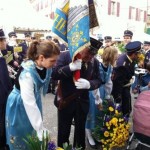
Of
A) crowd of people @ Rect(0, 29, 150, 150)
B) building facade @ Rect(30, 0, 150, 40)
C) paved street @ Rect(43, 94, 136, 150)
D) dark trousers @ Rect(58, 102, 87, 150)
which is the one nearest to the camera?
crowd of people @ Rect(0, 29, 150, 150)

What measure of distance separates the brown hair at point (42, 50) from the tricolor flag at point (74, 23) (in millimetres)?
188

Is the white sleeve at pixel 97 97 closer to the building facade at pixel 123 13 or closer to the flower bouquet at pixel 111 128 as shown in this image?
the flower bouquet at pixel 111 128

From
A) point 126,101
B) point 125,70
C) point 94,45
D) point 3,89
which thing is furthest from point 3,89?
point 126,101

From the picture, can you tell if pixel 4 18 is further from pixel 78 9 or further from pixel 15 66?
pixel 78 9

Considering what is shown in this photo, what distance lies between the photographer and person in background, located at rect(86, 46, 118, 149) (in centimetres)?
379

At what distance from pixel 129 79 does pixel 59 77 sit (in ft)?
6.36

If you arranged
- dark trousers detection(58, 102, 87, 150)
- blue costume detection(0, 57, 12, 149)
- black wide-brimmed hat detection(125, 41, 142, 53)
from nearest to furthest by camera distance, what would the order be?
blue costume detection(0, 57, 12, 149), dark trousers detection(58, 102, 87, 150), black wide-brimmed hat detection(125, 41, 142, 53)

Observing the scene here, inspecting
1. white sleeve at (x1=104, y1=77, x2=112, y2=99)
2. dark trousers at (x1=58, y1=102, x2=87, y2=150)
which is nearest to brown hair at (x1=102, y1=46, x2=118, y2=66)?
white sleeve at (x1=104, y1=77, x2=112, y2=99)

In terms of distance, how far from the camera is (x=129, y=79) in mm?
4492

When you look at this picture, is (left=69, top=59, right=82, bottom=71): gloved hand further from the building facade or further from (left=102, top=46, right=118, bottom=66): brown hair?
the building facade

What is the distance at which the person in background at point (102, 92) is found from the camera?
379cm

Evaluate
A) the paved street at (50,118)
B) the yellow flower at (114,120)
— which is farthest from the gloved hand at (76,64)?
the paved street at (50,118)

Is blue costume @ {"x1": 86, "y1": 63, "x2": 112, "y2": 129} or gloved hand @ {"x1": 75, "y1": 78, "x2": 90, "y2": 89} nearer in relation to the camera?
gloved hand @ {"x1": 75, "y1": 78, "x2": 90, "y2": 89}

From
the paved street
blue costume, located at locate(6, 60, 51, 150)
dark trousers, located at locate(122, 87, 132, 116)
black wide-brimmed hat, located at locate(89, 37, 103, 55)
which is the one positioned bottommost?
the paved street
